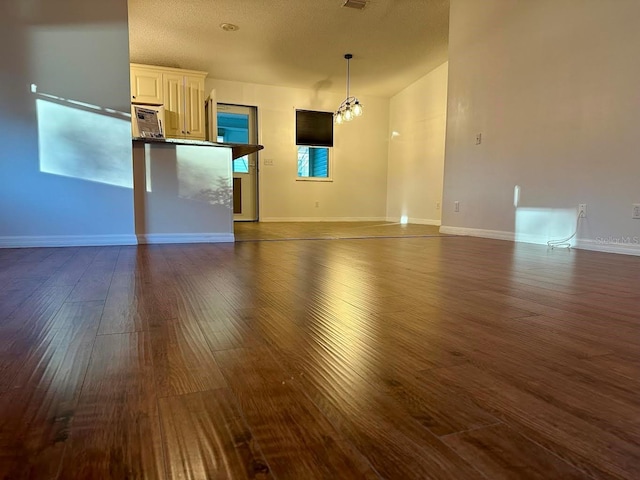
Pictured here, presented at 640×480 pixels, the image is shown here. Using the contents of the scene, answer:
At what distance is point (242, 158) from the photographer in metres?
6.85

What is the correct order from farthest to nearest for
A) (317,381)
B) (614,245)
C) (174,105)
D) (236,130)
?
(236,130)
(174,105)
(614,245)
(317,381)

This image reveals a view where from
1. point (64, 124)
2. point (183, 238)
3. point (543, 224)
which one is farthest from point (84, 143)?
point (543, 224)

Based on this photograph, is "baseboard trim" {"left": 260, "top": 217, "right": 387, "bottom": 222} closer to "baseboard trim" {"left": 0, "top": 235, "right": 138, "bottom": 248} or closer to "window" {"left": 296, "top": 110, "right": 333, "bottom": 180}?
"window" {"left": 296, "top": 110, "right": 333, "bottom": 180}

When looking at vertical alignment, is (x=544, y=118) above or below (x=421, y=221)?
above

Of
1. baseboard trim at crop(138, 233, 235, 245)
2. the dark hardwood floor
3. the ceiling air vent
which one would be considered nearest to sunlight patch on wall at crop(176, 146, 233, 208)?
baseboard trim at crop(138, 233, 235, 245)

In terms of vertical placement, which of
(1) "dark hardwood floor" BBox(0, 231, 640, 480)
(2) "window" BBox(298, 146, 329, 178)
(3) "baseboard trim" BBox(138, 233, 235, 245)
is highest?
(2) "window" BBox(298, 146, 329, 178)

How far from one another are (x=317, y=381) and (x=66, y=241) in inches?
118

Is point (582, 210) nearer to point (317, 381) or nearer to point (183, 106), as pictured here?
point (317, 381)

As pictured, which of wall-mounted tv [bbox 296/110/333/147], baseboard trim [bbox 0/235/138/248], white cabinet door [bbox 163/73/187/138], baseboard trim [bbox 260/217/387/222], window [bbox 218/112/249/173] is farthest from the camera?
wall-mounted tv [bbox 296/110/333/147]

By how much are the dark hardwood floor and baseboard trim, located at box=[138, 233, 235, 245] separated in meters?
1.59

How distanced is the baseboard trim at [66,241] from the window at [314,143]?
4383 millimetres

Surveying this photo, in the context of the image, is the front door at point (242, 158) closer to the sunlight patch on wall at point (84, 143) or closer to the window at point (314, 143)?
the window at point (314, 143)

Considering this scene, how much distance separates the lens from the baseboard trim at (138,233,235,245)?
3266mm

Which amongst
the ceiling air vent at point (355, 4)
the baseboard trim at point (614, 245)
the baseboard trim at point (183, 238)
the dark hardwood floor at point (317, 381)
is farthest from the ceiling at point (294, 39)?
the dark hardwood floor at point (317, 381)
